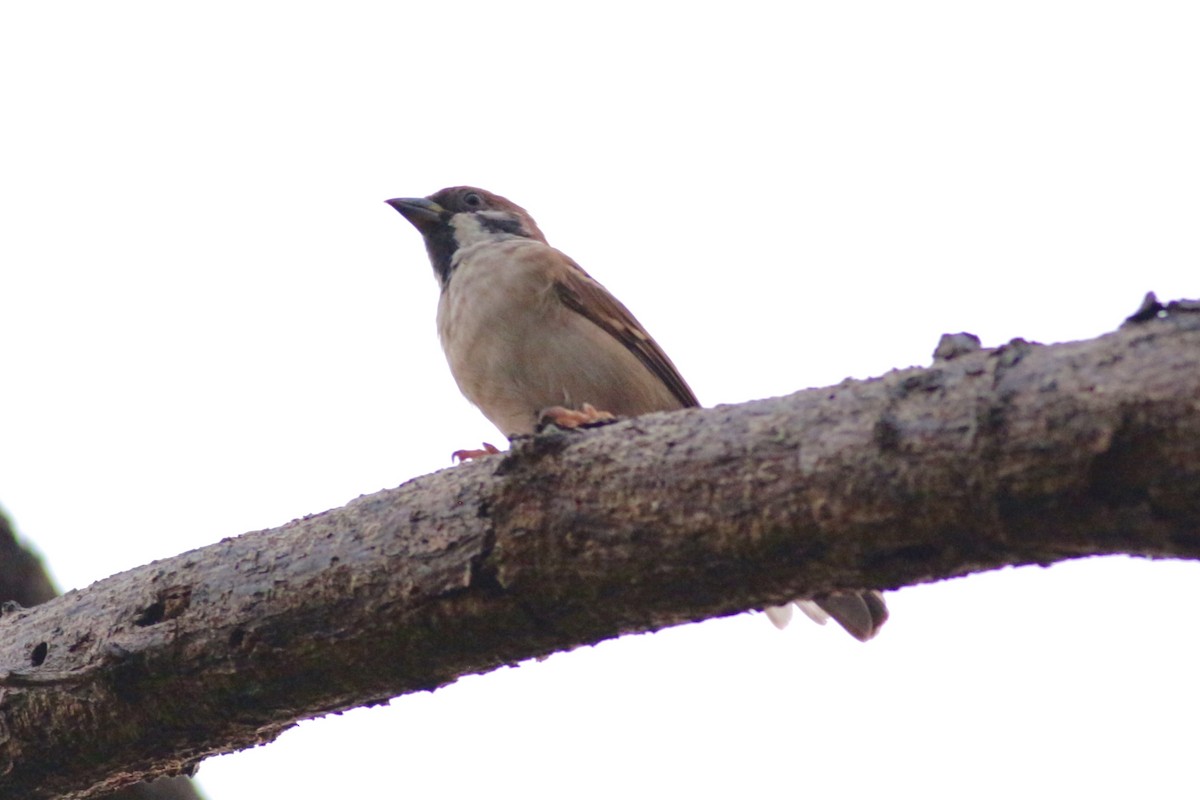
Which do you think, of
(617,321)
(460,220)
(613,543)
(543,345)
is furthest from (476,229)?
(613,543)

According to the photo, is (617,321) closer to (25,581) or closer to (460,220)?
(460,220)

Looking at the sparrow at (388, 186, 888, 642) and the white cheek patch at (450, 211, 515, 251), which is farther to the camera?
the white cheek patch at (450, 211, 515, 251)

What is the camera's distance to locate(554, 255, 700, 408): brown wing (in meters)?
5.89

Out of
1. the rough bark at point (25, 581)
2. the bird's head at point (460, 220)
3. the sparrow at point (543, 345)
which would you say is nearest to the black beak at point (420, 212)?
the bird's head at point (460, 220)

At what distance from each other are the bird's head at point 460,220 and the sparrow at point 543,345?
0.60m

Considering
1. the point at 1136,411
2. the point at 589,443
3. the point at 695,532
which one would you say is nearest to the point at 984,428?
the point at 1136,411

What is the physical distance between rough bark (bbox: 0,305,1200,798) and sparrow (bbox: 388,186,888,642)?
1924mm

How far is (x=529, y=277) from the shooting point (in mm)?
5938

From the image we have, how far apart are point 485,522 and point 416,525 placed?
0.24 m

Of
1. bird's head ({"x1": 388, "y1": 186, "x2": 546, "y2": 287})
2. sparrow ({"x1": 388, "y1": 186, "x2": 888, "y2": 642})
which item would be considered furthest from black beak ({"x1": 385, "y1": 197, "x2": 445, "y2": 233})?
sparrow ({"x1": 388, "y1": 186, "x2": 888, "y2": 642})

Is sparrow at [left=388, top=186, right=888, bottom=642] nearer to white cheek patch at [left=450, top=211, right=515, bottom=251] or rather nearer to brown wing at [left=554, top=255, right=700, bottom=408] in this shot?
brown wing at [left=554, top=255, right=700, bottom=408]

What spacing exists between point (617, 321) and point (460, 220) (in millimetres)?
1622

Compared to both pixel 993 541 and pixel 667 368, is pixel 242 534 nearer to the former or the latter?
pixel 993 541

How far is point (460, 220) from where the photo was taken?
7195 millimetres
